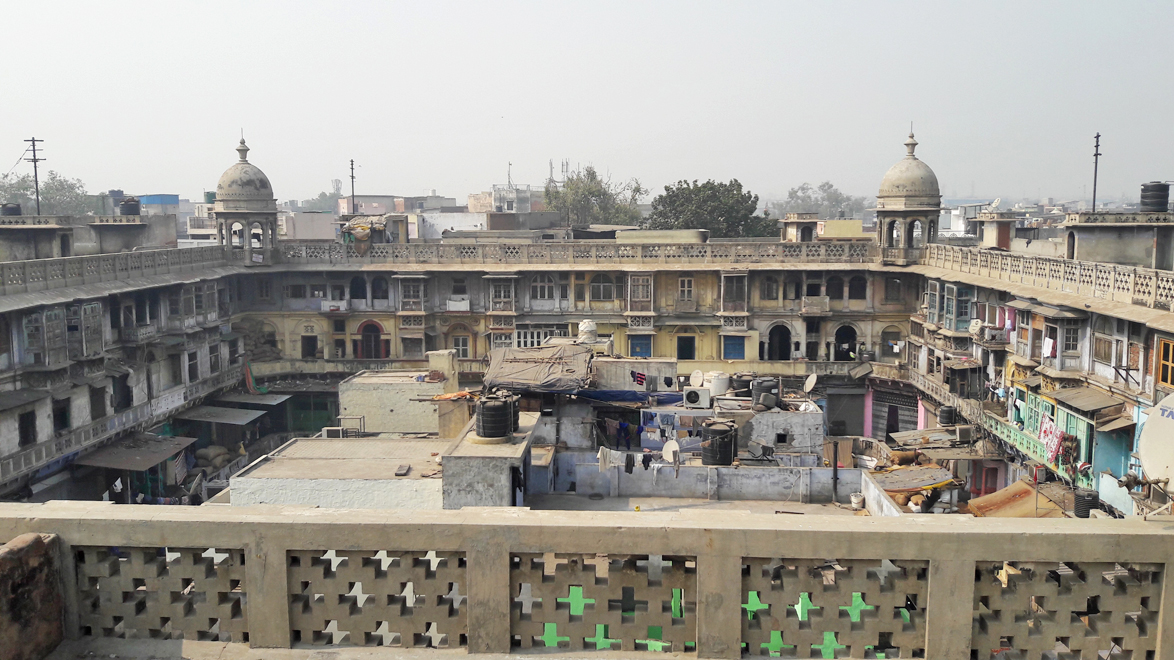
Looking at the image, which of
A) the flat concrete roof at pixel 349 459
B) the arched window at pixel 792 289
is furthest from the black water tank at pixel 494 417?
the arched window at pixel 792 289

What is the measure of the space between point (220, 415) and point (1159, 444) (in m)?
34.5

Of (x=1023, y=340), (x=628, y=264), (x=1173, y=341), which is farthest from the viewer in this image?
(x=628, y=264)

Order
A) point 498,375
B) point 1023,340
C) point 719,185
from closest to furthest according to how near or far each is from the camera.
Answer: point 498,375 < point 1023,340 < point 719,185

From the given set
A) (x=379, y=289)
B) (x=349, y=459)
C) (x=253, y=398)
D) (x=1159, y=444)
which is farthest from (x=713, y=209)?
(x=1159, y=444)

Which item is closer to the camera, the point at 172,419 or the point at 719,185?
the point at 172,419

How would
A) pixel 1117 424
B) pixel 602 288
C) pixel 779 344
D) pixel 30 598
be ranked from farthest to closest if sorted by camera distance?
pixel 779 344 → pixel 602 288 → pixel 1117 424 → pixel 30 598

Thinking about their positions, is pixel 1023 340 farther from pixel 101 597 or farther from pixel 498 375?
pixel 101 597

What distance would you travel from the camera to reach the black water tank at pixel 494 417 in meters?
17.0

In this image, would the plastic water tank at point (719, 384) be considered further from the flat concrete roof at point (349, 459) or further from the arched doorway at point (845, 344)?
the arched doorway at point (845, 344)

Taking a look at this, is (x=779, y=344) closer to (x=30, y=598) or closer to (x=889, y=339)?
(x=889, y=339)

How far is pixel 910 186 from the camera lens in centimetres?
3753

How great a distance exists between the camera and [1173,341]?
20438 mm

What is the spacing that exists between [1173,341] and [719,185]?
41513 millimetres

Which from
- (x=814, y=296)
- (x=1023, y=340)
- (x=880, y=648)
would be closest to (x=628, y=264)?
(x=814, y=296)
